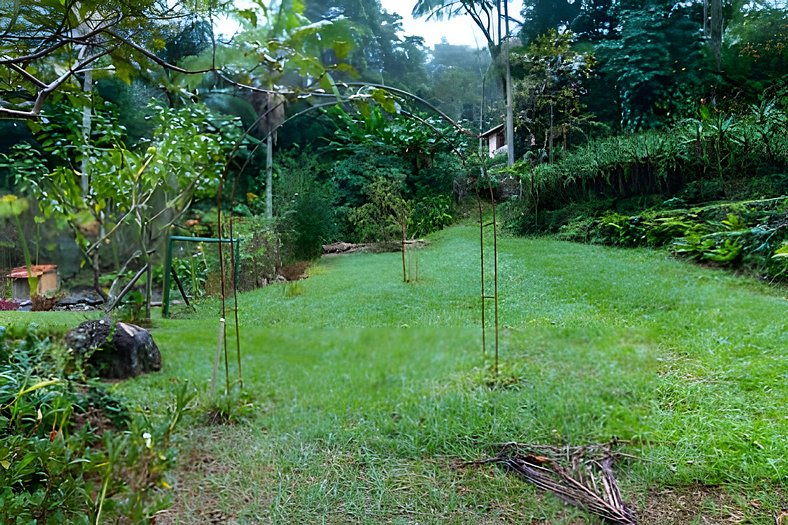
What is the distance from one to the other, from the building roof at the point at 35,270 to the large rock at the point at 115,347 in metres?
0.18

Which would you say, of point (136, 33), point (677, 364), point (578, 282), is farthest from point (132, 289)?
point (677, 364)

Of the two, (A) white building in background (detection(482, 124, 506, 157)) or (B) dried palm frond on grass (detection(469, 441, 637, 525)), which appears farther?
(A) white building in background (detection(482, 124, 506, 157))

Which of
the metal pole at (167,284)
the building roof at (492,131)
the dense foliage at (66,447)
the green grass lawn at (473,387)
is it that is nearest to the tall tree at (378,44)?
the building roof at (492,131)

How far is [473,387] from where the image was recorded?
137cm

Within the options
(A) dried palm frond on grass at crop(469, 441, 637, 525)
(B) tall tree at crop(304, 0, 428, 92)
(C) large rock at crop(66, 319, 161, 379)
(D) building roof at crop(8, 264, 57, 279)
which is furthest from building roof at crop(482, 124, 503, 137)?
(D) building roof at crop(8, 264, 57, 279)

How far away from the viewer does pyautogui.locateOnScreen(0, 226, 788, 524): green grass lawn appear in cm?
117

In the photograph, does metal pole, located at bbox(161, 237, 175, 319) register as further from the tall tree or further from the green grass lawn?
the tall tree

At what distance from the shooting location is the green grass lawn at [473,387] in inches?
45.9

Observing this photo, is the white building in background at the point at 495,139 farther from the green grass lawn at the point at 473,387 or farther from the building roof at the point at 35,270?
the building roof at the point at 35,270

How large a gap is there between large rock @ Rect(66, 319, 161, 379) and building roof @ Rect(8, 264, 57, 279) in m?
0.18

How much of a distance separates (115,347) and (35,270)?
0.30 m

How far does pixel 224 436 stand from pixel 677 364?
1.16 meters

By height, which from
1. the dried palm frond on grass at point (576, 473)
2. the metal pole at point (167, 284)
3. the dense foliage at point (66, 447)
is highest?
the metal pole at point (167, 284)

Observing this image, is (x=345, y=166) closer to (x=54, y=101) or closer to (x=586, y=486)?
(x=54, y=101)
